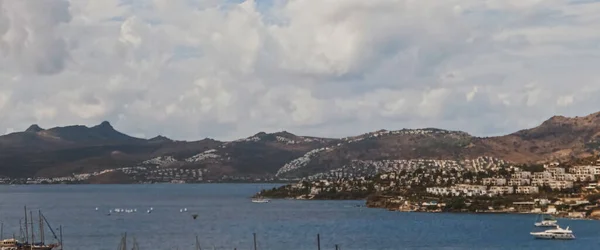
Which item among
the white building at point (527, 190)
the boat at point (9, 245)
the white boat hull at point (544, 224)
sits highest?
the white building at point (527, 190)

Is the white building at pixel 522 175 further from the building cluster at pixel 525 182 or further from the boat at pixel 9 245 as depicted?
the boat at pixel 9 245

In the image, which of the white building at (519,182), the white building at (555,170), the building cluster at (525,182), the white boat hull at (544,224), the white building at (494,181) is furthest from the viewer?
the white building at (555,170)

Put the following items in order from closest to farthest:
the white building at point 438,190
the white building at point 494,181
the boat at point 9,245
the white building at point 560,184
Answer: the boat at point 9,245, the white building at point 560,184, the white building at point 438,190, the white building at point 494,181

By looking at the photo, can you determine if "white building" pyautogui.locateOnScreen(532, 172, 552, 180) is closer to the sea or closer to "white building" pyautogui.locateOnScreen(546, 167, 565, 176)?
"white building" pyautogui.locateOnScreen(546, 167, 565, 176)

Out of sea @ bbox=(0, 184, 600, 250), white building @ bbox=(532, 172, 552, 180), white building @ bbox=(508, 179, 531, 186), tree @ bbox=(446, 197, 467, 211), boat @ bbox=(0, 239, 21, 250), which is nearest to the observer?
boat @ bbox=(0, 239, 21, 250)

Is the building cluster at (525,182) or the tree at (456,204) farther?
the building cluster at (525,182)

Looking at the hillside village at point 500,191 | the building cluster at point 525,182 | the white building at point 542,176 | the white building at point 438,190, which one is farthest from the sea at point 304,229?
the white building at point 542,176

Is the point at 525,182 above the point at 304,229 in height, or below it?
above

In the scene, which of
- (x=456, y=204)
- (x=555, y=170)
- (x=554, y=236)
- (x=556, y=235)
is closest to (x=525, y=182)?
(x=555, y=170)

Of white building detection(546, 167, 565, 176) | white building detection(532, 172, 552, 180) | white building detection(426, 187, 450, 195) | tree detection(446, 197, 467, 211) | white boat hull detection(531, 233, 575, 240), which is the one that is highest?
white building detection(546, 167, 565, 176)

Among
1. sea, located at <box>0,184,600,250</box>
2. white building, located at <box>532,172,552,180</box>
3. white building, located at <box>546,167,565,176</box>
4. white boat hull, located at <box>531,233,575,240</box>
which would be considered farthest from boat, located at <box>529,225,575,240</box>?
white building, located at <box>546,167,565,176</box>

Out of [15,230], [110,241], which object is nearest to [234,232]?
[110,241]

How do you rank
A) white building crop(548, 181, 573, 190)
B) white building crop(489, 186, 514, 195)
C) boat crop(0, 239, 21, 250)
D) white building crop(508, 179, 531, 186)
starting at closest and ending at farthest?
1. boat crop(0, 239, 21, 250)
2. white building crop(548, 181, 573, 190)
3. white building crop(489, 186, 514, 195)
4. white building crop(508, 179, 531, 186)

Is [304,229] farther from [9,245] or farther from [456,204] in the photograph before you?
[456,204]
